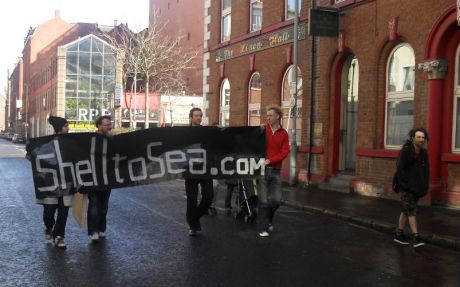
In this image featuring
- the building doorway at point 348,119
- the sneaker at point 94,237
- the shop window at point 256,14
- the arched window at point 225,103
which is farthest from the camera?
the arched window at point 225,103

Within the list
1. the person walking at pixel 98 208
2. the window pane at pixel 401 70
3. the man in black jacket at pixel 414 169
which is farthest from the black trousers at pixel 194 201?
the window pane at pixel 401 70

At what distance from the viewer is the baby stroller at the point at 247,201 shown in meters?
9.81

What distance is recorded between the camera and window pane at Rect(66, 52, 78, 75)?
198 ft

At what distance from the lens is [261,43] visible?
752 inches

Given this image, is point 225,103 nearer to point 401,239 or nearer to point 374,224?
point 374,224

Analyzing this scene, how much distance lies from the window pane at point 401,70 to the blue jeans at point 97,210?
8162 mm

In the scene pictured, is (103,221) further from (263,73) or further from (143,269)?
(263,73)

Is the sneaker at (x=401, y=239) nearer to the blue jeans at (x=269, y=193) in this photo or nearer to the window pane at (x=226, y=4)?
the blue jeans at (x=269, y=193)

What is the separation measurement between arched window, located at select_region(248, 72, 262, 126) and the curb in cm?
733

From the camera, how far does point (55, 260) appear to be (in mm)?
6762

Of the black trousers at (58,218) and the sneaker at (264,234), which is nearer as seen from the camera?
the black trousers at (58,218)

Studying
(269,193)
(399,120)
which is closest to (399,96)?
(399,120)

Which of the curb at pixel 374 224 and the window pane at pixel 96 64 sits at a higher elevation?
the window pane at pixel 96 64

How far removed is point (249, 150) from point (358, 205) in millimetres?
4078
